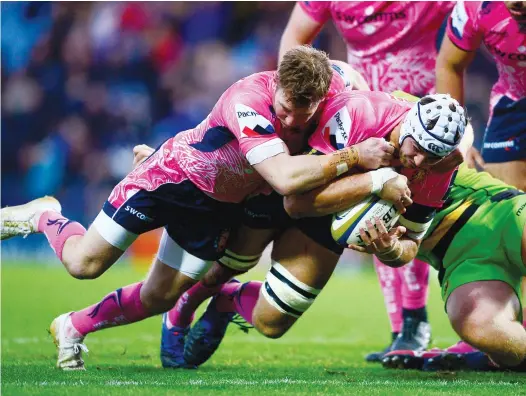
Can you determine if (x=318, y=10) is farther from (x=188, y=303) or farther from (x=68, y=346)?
(x=68, y=346)

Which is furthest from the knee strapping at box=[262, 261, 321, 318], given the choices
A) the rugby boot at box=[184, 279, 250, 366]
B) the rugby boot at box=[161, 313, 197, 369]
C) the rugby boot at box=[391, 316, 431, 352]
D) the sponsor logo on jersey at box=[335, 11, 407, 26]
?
the sponsor logo on jersey at box=[335, 11, 407, 26]

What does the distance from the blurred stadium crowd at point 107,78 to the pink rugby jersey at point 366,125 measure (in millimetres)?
10123

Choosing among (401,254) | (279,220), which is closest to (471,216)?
(401,254)

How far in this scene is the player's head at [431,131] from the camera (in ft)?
16.0

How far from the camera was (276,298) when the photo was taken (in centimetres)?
562

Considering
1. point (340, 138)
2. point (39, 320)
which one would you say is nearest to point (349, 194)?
point (340, 138)

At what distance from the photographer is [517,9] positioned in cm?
586

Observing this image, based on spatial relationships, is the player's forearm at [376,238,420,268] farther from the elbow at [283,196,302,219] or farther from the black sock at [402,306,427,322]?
the black sock at [402,306,427,322]

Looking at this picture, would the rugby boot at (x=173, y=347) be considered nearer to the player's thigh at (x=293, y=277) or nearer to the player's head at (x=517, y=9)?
the player's thigh at (x=293, y=277)

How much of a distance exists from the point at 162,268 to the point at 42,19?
35.5 ft

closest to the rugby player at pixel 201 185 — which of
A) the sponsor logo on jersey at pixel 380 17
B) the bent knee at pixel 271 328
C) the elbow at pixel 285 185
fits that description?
the elbow at pixel 285 185

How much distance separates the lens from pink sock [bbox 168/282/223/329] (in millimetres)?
6141

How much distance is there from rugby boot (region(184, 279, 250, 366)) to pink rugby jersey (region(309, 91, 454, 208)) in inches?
57.2

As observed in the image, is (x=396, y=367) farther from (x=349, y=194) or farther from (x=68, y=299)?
(x=68, y=299)
